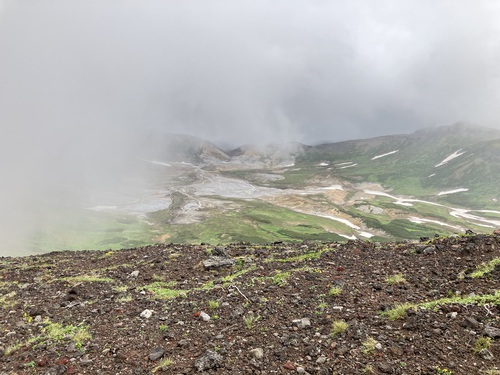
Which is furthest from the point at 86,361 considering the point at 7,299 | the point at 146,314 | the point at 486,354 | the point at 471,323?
the point at 471,323

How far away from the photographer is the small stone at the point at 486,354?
915 centimetres

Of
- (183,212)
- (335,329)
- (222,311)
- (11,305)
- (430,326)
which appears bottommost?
(183,212)

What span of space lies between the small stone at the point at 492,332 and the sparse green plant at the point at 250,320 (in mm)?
7964

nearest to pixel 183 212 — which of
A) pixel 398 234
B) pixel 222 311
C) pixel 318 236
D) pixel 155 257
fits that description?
pixel 318 236

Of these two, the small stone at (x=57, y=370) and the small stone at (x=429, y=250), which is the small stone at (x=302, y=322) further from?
the small stone at (x=429, y=250)

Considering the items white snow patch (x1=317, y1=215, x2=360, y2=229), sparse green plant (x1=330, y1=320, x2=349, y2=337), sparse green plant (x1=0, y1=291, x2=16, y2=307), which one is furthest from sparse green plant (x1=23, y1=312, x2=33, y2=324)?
white snow patch (x1=317, y1=215, x2=360, y2=229)

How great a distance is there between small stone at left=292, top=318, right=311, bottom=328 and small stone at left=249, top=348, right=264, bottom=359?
7.20 feet

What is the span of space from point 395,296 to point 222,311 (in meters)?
7.80

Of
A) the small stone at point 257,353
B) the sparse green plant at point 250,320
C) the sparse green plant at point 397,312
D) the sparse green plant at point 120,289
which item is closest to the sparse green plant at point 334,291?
the sparse green plant at point 397,312

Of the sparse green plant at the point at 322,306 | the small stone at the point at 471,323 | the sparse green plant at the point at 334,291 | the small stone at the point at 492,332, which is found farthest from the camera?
the sparse green plant at the point at 334,291

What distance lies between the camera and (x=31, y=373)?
38.3 ft

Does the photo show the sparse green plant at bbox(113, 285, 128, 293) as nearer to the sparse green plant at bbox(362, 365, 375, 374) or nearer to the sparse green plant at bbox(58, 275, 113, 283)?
the sparse green plant at bbox(58, 275, 113, 283)

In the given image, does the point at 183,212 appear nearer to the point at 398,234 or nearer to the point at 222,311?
the point at 398,234

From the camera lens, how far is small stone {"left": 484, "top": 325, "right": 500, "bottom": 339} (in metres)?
9.89
